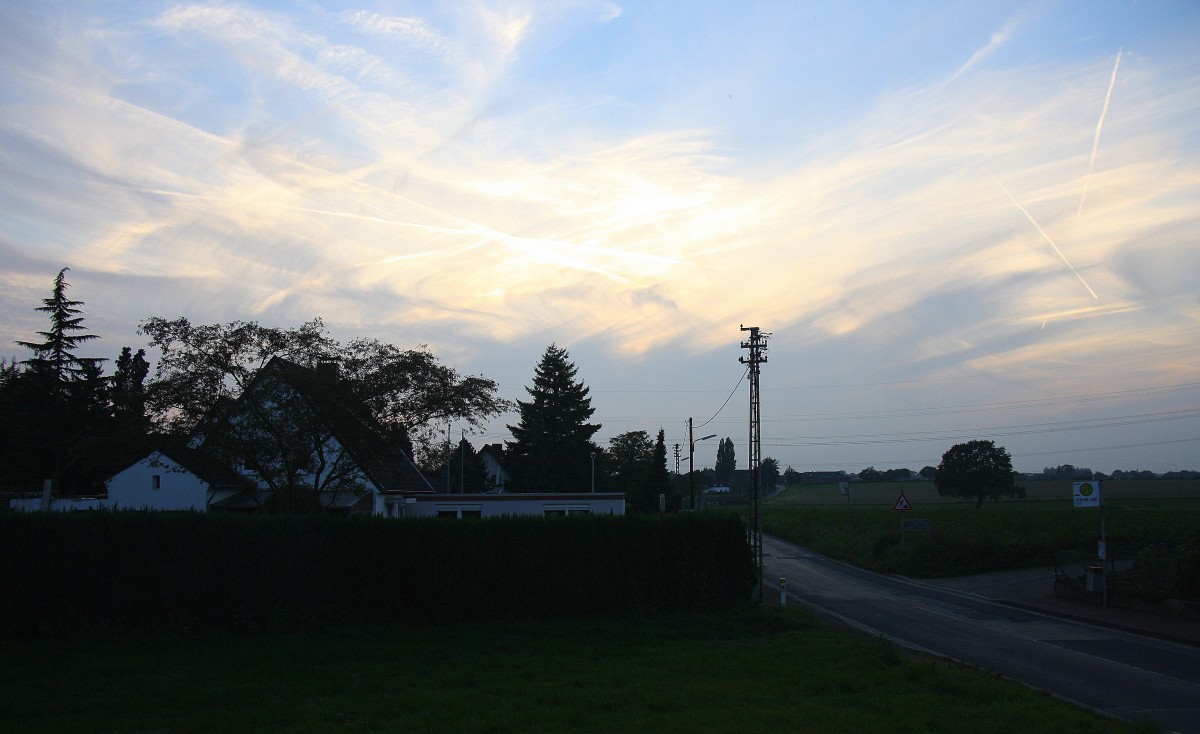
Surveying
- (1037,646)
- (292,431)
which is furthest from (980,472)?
(292,431)

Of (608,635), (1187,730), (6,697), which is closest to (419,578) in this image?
(608,635)

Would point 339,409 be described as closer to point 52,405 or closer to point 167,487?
point 167,487

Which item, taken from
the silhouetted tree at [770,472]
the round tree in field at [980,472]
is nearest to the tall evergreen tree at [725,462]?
the silhouetted tree at [770,472]

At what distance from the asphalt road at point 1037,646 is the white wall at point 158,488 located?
23068 mm

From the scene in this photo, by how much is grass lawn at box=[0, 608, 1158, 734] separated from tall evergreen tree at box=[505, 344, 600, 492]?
52.8 metres

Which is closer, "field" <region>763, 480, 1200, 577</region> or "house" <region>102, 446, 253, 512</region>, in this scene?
"house" <region>102, 446, 253, 512</region>

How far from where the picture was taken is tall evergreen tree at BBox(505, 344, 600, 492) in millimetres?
71812

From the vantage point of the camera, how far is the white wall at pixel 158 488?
34031 millimetres

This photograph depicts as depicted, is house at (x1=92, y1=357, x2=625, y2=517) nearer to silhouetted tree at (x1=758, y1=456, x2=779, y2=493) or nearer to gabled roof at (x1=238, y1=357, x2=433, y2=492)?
gabled roof at (x1=238, y1=357, x2=433, y2=492)

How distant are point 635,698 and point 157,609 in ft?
36.1

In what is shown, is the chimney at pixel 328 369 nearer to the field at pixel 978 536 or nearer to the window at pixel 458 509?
the window at pixel 458 509

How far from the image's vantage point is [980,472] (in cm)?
9456

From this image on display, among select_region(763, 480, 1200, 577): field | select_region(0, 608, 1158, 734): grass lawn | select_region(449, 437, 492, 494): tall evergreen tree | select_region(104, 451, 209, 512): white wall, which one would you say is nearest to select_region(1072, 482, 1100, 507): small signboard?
Result: select_region(763, 480, 1200, 577): field

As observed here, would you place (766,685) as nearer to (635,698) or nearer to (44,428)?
(635,698)
